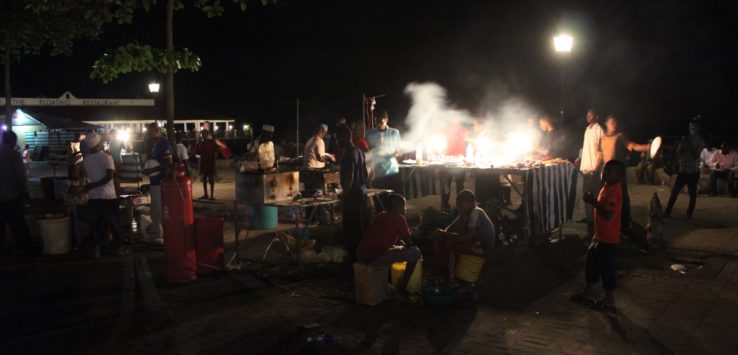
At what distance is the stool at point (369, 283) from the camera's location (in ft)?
20.3

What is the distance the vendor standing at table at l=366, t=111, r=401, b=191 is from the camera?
10.3m


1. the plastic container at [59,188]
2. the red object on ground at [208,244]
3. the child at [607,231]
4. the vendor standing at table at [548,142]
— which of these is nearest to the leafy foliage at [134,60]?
the red object on ground at [208,244]

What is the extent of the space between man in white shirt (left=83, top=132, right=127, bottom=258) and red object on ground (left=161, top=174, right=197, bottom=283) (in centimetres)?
195

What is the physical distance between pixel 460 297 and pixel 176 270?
11.6ft

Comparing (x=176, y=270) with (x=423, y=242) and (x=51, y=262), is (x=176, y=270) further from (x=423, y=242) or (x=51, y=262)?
(x=423, y=242)

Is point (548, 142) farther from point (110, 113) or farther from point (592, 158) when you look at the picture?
point (110, 113)

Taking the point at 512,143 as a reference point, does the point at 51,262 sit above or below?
below

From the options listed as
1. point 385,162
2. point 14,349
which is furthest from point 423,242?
point 14,349

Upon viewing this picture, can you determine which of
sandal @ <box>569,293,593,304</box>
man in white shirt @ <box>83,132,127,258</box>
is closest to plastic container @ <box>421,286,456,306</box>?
sandal @ <box>569,293,593,304</box>

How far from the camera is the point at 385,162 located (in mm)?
10406

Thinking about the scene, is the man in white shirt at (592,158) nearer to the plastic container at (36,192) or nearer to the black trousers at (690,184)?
the black trousers at (690,184)

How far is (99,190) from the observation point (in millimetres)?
8633

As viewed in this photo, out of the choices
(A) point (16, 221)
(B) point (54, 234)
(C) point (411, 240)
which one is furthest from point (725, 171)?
(A) point (16, 221)

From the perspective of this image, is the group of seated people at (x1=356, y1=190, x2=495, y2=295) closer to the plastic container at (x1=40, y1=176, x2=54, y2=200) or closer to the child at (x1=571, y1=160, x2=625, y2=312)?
the child at (x1=571, y1=160, x2=625, y2=312)
